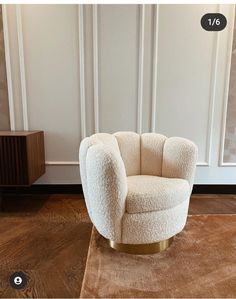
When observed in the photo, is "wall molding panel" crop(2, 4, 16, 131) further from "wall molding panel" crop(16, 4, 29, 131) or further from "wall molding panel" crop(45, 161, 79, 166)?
"wall molding panel" crop(45, 161, 79, 166)

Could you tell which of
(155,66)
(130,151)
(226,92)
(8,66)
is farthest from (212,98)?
(8,66)

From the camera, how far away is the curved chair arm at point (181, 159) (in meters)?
1.63

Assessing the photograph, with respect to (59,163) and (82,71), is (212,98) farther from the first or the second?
(59,163)

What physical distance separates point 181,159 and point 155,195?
38cm

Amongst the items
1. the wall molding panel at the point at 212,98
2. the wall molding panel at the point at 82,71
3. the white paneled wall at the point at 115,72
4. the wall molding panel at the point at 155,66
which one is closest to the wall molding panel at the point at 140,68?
the white paneled wall at the point at 115,72

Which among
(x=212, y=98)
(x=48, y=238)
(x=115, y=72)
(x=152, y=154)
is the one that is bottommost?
(x=48, y=238)

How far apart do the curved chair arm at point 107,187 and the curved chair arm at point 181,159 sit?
0.46m

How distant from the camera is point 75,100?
7.82ft

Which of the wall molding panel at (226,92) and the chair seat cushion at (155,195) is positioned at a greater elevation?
the wall molding panel at (226,92)

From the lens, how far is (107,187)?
1.34 meters

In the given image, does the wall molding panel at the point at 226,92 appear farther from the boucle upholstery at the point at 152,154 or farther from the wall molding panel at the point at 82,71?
the wall molding panel at the point at 82,71

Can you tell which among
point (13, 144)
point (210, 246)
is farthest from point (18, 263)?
point (210, 246)

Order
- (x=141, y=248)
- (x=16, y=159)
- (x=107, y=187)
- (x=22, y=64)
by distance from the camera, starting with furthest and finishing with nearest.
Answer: (x=22, y=64)
(x=16, y=159)
(x=141, y=248)
(x=107, y=187)

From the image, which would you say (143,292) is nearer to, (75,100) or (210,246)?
(210,246)
